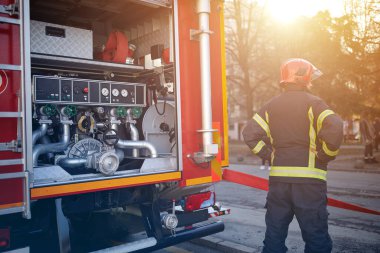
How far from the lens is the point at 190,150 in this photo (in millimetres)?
3758

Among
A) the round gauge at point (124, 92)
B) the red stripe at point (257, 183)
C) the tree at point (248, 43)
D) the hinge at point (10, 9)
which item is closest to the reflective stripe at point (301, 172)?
the red stripe at point (257, 183)

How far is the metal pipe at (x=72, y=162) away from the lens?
3.57m

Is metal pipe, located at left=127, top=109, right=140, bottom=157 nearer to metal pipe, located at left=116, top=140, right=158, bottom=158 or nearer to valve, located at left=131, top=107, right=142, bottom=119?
valve, located at left=131, top=107, right=142, bottom=119

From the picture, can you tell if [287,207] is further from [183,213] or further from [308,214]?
[183,213]

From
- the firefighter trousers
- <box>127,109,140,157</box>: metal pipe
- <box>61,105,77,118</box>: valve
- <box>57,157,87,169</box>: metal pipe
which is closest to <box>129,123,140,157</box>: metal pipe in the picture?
<box>127,109,140,157</box>: metal pipe

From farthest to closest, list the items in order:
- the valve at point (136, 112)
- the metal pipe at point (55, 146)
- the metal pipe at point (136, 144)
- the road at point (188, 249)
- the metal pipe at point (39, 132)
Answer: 1. the road at point (188, 249)
2. the valve at point (136, 112)
3. the metal pipe at point (136, 144)
4. the metal pipe at point (39, 132)
5. the metal pipe at point (55, 146)

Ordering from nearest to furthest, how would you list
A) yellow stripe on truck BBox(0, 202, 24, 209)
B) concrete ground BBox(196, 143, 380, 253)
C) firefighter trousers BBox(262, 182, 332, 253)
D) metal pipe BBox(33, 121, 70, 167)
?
1. yellow stripe on truck BBox(0, 202, 24, 209)
2. firefighter trousers BBox(262, 182, 332, 253)
3. metal pipe BBox(33, 121, 70, 167)
4. concrete ground BBox(196, 143, 380, 253)

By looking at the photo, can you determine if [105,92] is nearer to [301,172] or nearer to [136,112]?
[136,112]

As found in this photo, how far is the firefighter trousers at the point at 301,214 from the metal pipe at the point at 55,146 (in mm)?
2017

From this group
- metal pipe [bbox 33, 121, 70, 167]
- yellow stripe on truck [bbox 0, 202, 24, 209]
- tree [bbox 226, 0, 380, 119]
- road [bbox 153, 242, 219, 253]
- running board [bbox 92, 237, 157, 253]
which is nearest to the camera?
yellow stripe on truck [bbox 0, 202, 24, 209]

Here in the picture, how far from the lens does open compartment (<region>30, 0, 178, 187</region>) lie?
3678 mm

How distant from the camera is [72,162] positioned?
3.60 metres

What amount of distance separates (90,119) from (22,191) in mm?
1453

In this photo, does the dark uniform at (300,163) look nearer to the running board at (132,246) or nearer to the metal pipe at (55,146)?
the running board at (132,246)
